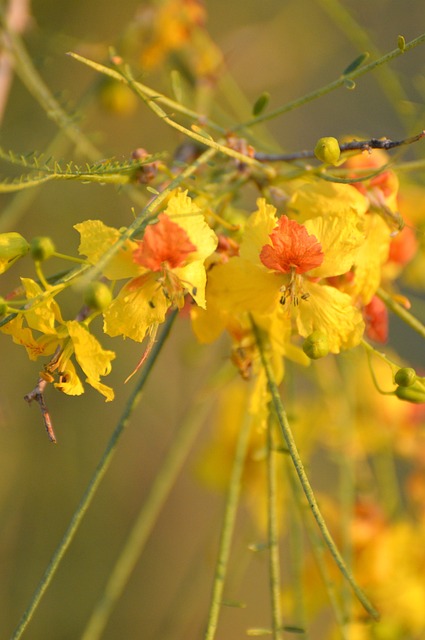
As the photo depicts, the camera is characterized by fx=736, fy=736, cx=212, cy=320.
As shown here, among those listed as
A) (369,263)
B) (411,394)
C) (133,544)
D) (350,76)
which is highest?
(350,76)

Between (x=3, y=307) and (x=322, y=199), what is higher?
(x=322, y=199)

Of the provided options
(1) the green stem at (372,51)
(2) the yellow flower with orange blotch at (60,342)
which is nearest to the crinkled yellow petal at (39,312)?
(2) the yellow flower with orange blotch at (60,342)

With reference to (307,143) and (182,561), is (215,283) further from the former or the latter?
(307,143)

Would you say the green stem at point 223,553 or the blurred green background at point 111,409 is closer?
the green stem at point 223,553

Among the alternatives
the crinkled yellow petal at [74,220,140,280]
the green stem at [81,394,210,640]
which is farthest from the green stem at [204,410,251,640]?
the crinkled yellow petal at [74,220,140,280]

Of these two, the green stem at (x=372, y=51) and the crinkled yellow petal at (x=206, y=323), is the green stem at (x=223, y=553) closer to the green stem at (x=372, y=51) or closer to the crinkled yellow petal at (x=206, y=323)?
the crinkled yellow petal at (x=206, y=323)

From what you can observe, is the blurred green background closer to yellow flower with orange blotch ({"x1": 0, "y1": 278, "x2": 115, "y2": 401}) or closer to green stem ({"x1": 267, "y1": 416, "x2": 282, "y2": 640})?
green stem ({"x1": 267, "y1": 416, "x2": 282, "y2": 640})

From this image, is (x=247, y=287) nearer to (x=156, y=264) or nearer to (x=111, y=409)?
(x=156, y=264)

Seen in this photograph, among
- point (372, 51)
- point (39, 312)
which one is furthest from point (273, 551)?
point (372, 51)
